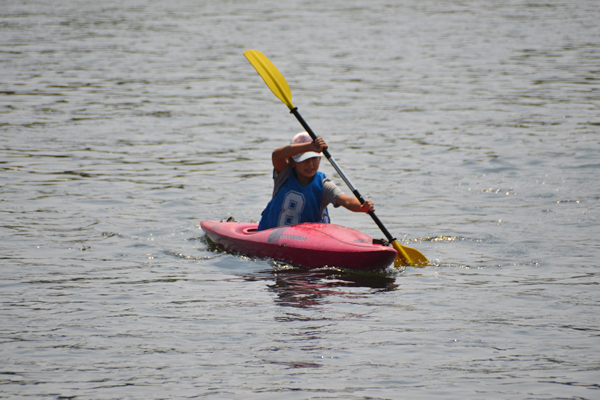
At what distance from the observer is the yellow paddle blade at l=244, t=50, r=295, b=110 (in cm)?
761

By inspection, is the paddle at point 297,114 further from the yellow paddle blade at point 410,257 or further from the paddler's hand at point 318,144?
the paddler's hand at point 318,144

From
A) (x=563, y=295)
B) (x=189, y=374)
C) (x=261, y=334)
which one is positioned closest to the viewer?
(x=189, y=374)

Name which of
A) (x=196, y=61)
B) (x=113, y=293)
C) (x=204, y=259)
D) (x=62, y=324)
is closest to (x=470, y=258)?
(x=204, y=259)

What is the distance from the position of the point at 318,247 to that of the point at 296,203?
513mm

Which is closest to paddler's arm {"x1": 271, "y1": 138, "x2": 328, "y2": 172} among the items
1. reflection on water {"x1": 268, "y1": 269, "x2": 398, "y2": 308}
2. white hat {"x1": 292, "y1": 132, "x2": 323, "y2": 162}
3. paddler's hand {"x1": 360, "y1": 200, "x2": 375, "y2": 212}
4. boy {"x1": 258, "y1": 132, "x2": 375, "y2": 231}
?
boy {"x1": 258, "y1": 132, "x2": 375, "y2": 231}

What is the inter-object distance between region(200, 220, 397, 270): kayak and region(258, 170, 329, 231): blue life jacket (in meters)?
0.12

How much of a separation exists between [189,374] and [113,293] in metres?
1.72

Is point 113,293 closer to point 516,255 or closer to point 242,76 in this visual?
point 516,255

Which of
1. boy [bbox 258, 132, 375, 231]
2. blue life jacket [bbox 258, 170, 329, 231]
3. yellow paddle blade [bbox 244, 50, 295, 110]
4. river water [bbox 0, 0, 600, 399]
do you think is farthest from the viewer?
yellow paddle blade [bbox 244, 50, 295, 110]

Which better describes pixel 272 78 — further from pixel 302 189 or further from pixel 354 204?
pixel 354 204

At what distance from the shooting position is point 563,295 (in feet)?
18.7

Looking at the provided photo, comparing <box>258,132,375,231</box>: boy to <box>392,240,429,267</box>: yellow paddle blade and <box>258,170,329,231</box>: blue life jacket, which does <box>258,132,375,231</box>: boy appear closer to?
<box>258,170,329,231</box>: blue life jacket

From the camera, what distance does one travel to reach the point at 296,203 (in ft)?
22.0

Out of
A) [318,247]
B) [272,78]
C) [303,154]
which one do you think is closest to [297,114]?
[303,154]
